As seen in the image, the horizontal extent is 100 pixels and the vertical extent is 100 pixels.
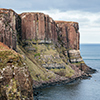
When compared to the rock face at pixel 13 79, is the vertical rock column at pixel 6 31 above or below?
above

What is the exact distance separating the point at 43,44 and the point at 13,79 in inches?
2973

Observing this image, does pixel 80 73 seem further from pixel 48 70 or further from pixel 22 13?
pixel 22 13

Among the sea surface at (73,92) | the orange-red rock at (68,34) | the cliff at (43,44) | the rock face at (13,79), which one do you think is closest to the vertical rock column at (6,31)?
the cliff at (43,44)

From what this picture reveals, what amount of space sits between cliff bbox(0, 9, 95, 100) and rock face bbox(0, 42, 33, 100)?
26540 mm

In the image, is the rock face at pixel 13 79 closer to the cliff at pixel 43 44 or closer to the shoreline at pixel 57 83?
→ the shoreline at pixel 57 83

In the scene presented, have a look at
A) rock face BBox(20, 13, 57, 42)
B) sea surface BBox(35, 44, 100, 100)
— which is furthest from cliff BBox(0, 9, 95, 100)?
sea surface BBox(35, 44, 100, 100)

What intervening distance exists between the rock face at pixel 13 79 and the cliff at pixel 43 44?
26.5 metres

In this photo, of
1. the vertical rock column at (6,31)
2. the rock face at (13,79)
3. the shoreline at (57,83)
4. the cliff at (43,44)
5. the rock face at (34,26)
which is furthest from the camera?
the rock face at (34,26)

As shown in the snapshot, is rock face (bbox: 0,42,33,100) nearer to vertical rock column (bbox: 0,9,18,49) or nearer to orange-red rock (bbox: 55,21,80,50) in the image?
vertical rock column (bbox: 0,9,18,49)

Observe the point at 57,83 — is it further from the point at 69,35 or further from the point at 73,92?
the point at 69,35

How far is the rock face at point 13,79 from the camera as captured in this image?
193ft

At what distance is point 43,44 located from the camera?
136m

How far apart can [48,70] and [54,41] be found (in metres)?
33.9

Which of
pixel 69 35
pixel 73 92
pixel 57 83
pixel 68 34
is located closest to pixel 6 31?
pixel 57 83
